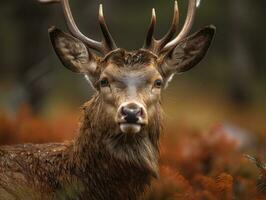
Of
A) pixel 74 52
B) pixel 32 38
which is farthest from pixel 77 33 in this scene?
pixel 32 38

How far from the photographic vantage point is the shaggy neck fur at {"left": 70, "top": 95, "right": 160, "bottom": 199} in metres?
8.22

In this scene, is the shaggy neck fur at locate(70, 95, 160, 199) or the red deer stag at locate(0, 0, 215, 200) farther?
the shaggy neck fur at locate(70, 95, 160, 199)

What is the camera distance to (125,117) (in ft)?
25.6

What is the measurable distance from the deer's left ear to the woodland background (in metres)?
0.45

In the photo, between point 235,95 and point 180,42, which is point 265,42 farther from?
point 180,42

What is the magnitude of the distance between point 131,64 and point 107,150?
0.79m

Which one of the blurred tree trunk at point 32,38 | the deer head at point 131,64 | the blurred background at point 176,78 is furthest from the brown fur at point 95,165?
the blurred tree trunk at point 32,38

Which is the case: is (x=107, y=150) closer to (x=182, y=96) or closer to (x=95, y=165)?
(x=95, y=165)

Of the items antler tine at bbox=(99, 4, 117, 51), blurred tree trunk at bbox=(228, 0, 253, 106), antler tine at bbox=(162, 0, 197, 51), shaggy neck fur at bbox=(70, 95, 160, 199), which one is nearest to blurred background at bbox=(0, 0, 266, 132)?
blurred tree trunk at bbox=(228, 0, 253, 106)

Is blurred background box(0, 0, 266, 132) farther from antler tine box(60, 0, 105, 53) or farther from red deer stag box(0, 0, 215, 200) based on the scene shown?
red deer stag box(0, 0, 215, 200)

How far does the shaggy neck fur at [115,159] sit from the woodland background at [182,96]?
0.52 meters

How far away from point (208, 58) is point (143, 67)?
2770 centimetres

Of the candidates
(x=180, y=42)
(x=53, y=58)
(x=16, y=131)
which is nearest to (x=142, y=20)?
(x=53, y=58)

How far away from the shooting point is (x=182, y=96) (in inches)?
1174
